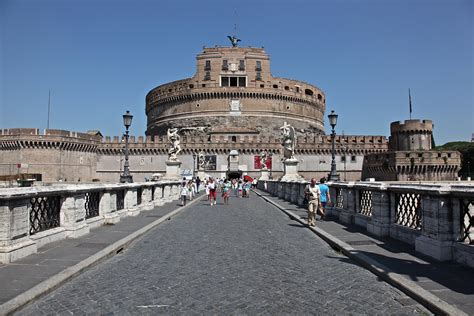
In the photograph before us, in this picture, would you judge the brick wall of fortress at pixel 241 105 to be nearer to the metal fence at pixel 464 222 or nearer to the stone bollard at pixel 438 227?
the stone bollard at pixel 438 227

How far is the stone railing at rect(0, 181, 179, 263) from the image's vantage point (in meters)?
5.75

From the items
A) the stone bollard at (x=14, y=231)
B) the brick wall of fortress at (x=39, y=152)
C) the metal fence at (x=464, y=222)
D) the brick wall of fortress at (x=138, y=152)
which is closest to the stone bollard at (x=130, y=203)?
the stone bollard at (x=14, y=231)

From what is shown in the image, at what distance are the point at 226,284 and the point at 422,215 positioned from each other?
3.29 m

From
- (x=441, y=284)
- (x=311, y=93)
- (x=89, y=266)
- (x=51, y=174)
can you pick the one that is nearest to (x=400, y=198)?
(x=441, y=284)

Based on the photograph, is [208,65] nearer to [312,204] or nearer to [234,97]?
[234,97]

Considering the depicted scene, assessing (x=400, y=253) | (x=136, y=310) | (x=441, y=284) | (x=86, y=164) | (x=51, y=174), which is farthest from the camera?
(x=86, y=164)

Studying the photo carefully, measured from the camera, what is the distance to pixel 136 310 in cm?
409

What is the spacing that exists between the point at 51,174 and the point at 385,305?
2303 inches

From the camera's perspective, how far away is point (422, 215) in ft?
20.9

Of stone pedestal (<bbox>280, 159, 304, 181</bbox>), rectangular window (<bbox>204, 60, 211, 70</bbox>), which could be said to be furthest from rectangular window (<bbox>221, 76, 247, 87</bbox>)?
stone pedestal (<bbox>280, 159, 304, 181</bbox>)

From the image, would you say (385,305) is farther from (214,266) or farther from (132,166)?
(132,166)

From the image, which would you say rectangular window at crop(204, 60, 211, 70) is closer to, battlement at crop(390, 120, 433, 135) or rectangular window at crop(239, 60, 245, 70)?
rectangular window at crop(239, 60, 245, 70)

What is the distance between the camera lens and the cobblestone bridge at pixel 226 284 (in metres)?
4.17

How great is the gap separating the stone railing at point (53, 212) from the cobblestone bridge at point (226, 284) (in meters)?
1.20
